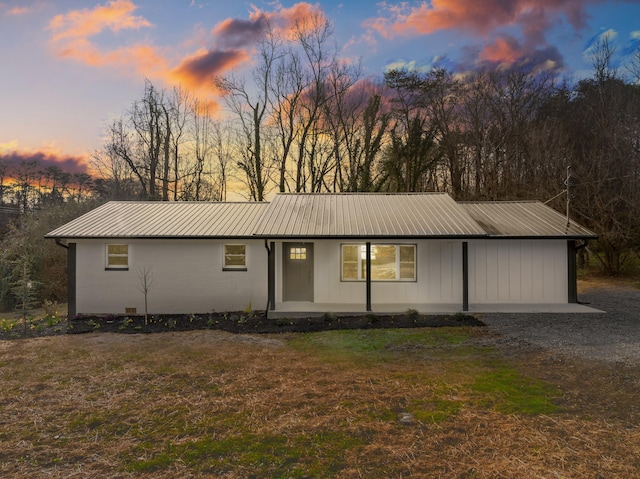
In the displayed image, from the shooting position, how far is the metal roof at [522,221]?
10.7 meters

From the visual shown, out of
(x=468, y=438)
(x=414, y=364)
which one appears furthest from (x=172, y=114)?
(x=468, y=438)

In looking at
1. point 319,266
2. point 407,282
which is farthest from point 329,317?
point 407,282

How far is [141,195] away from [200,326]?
19.3 metres

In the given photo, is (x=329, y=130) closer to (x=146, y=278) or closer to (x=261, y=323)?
(x=146, y=278)

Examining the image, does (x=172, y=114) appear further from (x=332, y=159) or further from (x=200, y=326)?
(x=200, y=326)

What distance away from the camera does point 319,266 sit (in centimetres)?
1091

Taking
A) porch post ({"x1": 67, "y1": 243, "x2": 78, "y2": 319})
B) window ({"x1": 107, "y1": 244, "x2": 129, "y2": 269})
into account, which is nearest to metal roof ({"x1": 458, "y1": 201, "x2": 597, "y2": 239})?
window ({"x1": 107, "y1": 244, "x2": 129, "y2": 269})

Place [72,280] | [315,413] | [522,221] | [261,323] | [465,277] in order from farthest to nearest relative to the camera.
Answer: [522,221]
[72,280]
[465,277]
[261,323]
[315,413]

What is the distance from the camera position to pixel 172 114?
2530 centimetres

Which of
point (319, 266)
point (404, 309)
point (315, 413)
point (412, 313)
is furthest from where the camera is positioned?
point (319, 266)

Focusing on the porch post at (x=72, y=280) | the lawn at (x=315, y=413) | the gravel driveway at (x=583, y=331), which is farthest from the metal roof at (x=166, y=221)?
the gravel driveway at (x=583, y=331)

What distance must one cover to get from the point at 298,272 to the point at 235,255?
6.66ft

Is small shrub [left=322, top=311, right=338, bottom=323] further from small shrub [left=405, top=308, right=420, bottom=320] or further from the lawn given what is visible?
the lawn

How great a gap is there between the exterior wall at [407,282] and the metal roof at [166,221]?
7.77 ft
